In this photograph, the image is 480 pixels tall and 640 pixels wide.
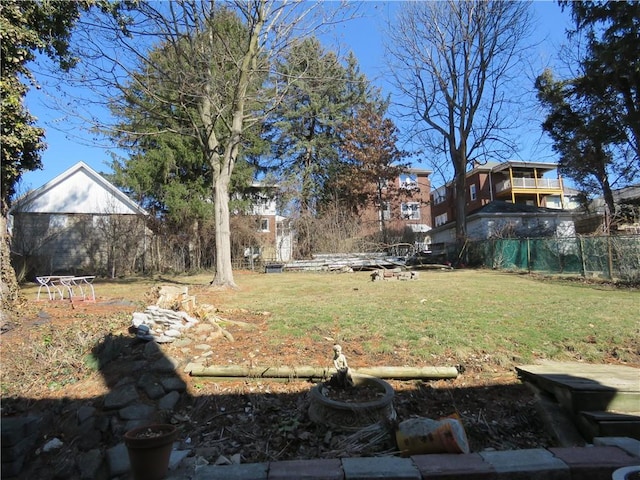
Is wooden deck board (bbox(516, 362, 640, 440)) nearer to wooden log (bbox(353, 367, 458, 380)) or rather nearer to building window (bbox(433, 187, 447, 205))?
wooden log (bbox(353, 367, 458, 380))

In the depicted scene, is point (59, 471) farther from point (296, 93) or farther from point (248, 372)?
point (296, 93)

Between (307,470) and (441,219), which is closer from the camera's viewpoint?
(307,470)

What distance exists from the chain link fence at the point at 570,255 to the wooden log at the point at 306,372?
10800 millimetres

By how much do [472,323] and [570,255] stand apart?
10.9 meters

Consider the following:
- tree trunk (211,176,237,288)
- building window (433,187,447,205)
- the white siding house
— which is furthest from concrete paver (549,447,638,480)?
building window (433,187,447,205)

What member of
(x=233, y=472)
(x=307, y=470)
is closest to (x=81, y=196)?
(x=233, y=472)

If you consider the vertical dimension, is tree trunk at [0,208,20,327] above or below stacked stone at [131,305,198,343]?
above

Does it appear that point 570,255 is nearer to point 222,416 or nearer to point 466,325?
point 466,325

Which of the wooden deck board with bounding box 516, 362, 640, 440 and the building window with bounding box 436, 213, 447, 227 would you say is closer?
the wooden deck board with bounding box 516, 362, 640, 440

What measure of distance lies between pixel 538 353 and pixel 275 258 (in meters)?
18.4

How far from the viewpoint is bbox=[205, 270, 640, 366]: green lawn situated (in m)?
5.02

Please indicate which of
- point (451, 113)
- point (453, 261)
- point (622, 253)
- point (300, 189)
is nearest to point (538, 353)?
point (622, 253)

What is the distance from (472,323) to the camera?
6.00m

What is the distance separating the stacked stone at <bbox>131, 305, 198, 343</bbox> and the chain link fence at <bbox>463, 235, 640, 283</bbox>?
40.9ft
